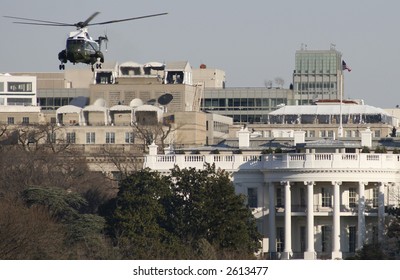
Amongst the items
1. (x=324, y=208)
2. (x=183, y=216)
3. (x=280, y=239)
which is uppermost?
(x=183, y=216)

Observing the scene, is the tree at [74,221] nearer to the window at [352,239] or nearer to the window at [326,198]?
the window at [352,239]

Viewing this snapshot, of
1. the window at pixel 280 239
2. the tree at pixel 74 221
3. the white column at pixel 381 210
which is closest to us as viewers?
the tree at pixel 74 221

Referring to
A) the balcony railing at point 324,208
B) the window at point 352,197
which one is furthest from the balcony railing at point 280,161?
the balcony railing at point 324,208

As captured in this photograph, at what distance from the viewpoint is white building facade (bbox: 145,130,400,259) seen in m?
181

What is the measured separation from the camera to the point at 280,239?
7229 inches

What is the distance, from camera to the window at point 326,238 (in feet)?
590

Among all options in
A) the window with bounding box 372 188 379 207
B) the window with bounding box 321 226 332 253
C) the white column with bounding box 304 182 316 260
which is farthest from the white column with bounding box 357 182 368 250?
the white column with bounding box 304 182 316 260

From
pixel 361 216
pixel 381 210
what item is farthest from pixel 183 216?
pixel 381 210

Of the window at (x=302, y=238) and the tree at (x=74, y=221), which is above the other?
the tree at (x=74, y=221)

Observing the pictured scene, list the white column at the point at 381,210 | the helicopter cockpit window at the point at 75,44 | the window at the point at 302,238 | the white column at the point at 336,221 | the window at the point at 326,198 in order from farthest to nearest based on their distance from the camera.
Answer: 1. the window at the point at 326,198
2. the window at the point at 302,238
3. the white column at the point at 336,221
4. the white column at the point at 381,210
5. the helicopter cockpit window at the point at 75,44

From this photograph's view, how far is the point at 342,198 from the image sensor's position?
186 m

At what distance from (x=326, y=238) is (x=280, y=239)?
11.1ft

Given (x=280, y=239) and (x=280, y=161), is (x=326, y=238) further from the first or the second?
(x=280, y=161)

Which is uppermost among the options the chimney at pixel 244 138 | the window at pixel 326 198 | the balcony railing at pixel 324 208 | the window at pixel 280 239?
the chimney at pixel 244 138
